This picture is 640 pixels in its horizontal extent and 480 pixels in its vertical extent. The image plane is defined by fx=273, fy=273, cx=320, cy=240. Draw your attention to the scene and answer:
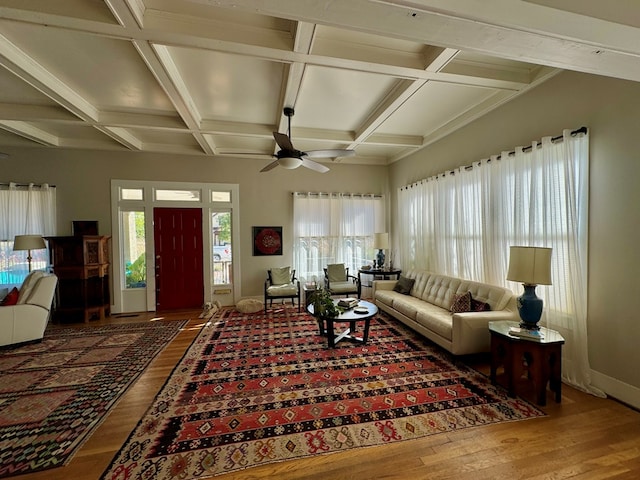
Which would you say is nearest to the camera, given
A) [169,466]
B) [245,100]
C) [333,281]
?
[169,466]

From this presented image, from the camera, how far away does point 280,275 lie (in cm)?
540

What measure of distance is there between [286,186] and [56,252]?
3.96 meters

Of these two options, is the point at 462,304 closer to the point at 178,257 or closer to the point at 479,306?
the point at 479,306

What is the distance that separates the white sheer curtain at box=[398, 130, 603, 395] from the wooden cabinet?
5726 mm

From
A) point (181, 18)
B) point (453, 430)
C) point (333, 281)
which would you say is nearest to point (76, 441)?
point (453, 430)

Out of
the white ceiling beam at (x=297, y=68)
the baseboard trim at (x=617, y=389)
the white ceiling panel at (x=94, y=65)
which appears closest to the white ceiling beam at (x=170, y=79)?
the white ceiling panel at (x=94, y=65)

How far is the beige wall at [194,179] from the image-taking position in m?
4.77

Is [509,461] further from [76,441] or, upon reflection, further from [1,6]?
[1,6]

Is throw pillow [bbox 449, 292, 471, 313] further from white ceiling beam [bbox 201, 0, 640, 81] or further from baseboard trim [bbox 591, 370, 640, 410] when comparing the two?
white ceiling beam [bbox 201, 0, 640, 81]

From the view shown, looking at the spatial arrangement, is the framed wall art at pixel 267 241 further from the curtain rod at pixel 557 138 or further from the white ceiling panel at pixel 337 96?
the curtain rod at pixel 557 138

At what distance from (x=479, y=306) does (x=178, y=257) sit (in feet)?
16.6

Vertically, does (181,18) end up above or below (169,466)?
above

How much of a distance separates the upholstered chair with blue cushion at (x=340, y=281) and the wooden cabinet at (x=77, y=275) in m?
3.98

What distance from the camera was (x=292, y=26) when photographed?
2.18 meters
